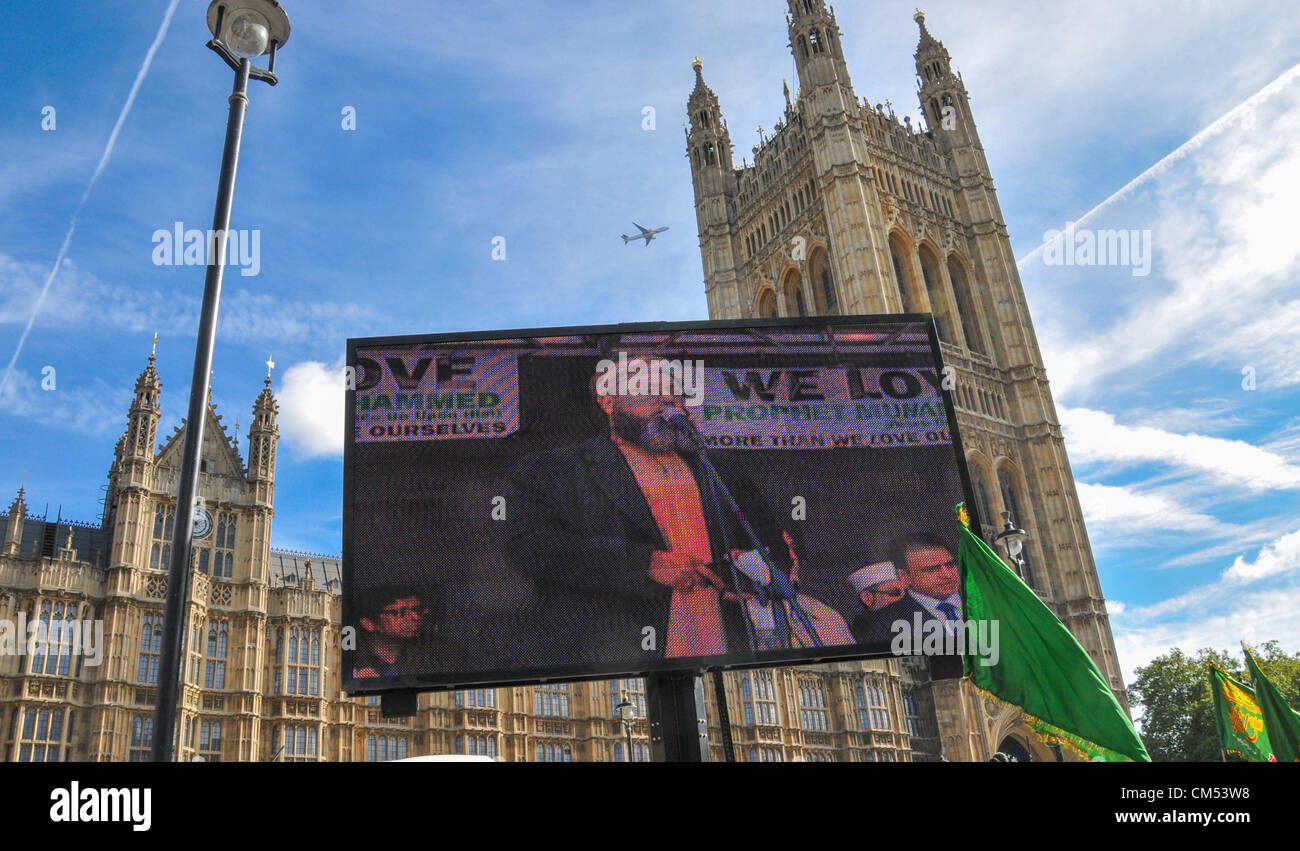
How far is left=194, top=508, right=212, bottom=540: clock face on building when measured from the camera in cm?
3572

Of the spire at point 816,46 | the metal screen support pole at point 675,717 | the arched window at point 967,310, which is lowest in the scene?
the metal screen support pole at point 675,717

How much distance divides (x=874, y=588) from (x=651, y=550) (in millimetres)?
3370

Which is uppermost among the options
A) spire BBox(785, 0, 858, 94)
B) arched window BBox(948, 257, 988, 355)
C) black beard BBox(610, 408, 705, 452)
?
spire BBox(785, 0, 858, 94)

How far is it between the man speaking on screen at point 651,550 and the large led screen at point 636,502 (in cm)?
3

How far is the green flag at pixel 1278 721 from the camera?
1725 centimetres

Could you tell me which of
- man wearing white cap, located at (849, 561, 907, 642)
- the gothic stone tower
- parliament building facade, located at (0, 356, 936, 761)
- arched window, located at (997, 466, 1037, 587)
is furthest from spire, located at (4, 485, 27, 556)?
arched window, located at (997, 466, 1037, 587)

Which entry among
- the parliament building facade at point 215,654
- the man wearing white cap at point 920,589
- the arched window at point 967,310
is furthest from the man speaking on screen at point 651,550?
the arched window at point 967,310

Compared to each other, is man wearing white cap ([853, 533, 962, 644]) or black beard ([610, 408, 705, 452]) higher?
black beard ([610, 408, 705, 452])

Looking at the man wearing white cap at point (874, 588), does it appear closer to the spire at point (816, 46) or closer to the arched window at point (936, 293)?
the arched window at point (936, 293)

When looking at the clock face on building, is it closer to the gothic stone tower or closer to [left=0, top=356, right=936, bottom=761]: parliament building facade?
[left=0, top=356, right=936, bottom=761]: parliament building facade

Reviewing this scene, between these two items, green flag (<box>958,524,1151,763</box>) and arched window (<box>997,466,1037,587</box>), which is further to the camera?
arched window (<box>997,466,1037,587</box>)

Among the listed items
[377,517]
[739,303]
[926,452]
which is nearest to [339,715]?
[377,517]

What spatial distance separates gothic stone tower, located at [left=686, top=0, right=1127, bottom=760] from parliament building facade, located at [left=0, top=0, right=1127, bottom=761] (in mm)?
165
